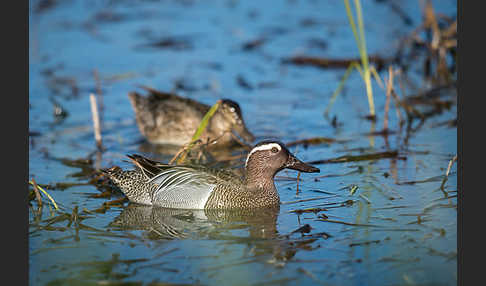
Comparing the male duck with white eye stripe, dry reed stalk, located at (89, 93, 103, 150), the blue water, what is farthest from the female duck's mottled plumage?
the male duck with white eye stripe

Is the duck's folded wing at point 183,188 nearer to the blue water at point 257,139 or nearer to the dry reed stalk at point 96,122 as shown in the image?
the blue water at point 257,139

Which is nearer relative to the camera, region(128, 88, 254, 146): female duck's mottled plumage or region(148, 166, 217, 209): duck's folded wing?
region(148, 166, 217, 209): duck's folded wing

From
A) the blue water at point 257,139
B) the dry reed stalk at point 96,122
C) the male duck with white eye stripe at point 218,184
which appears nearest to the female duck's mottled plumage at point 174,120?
the blue water at point 257,139

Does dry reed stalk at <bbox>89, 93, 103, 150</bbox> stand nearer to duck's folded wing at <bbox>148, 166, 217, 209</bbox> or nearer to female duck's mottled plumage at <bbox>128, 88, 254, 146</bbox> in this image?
female duck's mottled plumage at <bbox>128, 88, 254, 146</bbox>

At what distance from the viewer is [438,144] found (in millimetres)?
8867

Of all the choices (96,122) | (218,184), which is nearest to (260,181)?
(218,184)

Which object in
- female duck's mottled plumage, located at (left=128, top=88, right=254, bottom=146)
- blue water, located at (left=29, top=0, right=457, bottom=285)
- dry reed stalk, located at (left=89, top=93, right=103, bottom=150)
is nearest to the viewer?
blue water, located at (left=29, top=0, right=457, bottom=285)

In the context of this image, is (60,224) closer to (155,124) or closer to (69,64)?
(155,124)

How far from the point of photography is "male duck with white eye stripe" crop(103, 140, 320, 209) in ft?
23.0

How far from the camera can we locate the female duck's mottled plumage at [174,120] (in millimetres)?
10047

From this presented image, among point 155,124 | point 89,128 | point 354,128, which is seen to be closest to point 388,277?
point 354,128

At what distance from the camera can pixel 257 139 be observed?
32.4 ft

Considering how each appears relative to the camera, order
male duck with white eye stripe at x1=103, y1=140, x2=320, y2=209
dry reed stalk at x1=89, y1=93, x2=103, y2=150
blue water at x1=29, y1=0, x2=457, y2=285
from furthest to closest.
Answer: dry reed stalk at x1=89, y1=93, x2=103, y2=150
male duck with white eye stripe at x1=103, y1=140, x2=320, y2=209
blue water at x1=29, y1=0, x2=457, y2=285

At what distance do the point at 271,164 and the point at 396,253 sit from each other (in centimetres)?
190
